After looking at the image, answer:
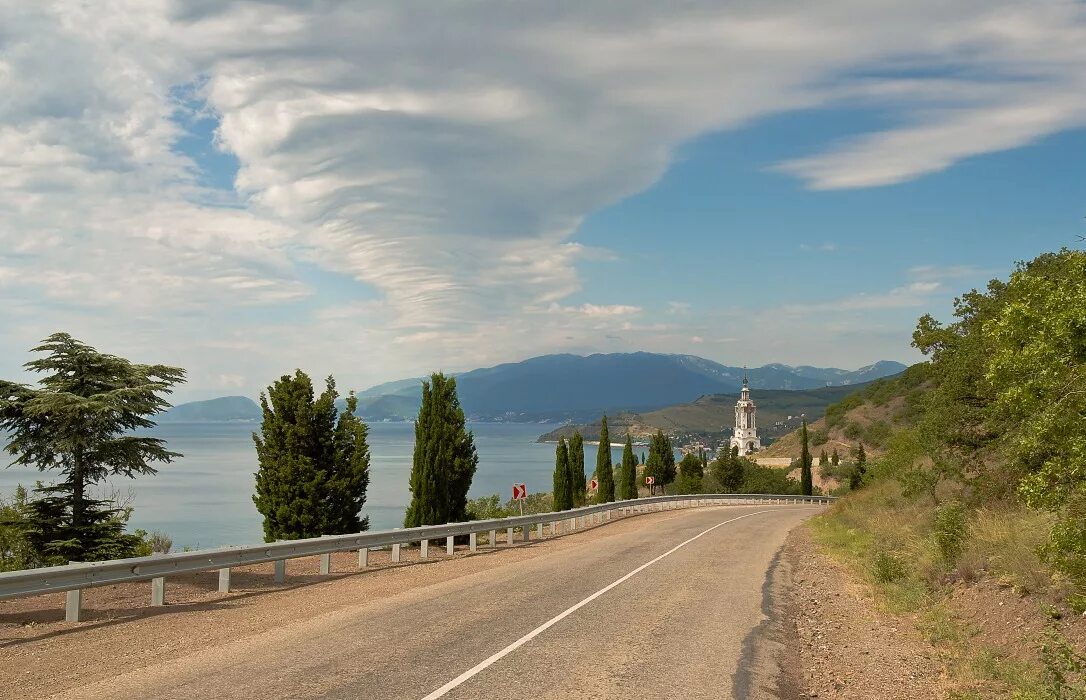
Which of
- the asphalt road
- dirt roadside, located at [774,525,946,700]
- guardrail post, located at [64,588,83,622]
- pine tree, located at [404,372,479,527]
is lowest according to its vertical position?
dirt roadside, located at [774,525,946,700]

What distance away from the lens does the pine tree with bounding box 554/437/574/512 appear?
53.0 metres

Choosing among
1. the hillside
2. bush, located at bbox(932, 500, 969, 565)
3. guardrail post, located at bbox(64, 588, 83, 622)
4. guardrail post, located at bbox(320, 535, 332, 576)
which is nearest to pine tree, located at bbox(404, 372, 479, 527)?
guardrail post, located at bbox(320, 535, 332, 576)

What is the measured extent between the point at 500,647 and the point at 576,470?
46.0 m

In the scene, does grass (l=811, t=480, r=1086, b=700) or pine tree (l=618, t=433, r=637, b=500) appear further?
pine tree (l=618, t=433, r=637, b=500)

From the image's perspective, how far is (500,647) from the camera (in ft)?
32.1

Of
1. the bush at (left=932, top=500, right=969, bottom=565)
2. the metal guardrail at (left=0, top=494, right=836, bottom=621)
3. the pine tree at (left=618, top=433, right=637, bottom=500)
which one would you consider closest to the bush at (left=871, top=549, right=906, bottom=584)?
the bush at (left=932, top=500, right=969, bottom=565)

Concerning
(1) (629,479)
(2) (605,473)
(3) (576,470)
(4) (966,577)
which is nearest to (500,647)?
(4) (966,577)

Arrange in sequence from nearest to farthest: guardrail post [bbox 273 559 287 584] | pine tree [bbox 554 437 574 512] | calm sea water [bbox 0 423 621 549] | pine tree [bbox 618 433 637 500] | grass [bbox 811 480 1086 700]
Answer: grass [bbox 811 480 1086 700], guardrail post [bbox 273 559 287 584], pine tree [bbox 554 437 574 512], pine tree [bbox 618 433 637 500], calm sea water [bbox 0 423 621 549]

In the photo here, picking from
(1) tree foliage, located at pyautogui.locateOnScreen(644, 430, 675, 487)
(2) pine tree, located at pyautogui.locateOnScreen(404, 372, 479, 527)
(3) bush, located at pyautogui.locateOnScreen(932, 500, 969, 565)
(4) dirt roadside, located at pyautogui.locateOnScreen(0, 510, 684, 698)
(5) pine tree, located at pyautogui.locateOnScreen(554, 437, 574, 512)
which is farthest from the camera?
(1) tree foliage, located at pyautogui.locateOnScreen(644, 430, 675, 487)

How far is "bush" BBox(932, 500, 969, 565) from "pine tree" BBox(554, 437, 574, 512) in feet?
121

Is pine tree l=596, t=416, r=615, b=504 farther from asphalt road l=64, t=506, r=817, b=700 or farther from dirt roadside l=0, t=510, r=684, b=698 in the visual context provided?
asphalt road l=64, t=506, r=817, b=700

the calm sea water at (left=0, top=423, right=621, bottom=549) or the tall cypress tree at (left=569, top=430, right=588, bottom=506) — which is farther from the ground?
the tall cypress tree at (left=569, top=430, right=588, bottom=506)

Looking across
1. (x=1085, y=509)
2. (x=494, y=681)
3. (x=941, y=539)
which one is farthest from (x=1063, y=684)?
(x=941, y=539)

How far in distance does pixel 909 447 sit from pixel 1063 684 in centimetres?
2682
